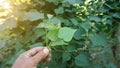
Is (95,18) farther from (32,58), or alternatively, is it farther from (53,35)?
(32,58)

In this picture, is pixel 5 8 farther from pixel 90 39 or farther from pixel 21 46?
pixel 90 39

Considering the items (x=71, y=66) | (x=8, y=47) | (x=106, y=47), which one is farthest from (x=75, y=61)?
(x=8, y=47)

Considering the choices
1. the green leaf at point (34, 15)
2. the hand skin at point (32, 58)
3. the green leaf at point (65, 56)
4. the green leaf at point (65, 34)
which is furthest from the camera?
the green leaf at point (65, 56)

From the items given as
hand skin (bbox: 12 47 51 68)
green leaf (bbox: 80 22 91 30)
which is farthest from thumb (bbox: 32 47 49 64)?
green leaf (bbox: 80 22 91 30)

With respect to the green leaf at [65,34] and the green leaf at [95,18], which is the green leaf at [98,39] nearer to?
the green leaf at [95,18]

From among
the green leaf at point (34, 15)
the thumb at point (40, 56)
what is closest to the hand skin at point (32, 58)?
the thumb at point (40, 56)

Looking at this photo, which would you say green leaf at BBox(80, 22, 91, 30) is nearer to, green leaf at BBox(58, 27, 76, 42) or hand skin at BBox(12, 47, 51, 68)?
green leaf at BBox(58, 27, 76, 42)
